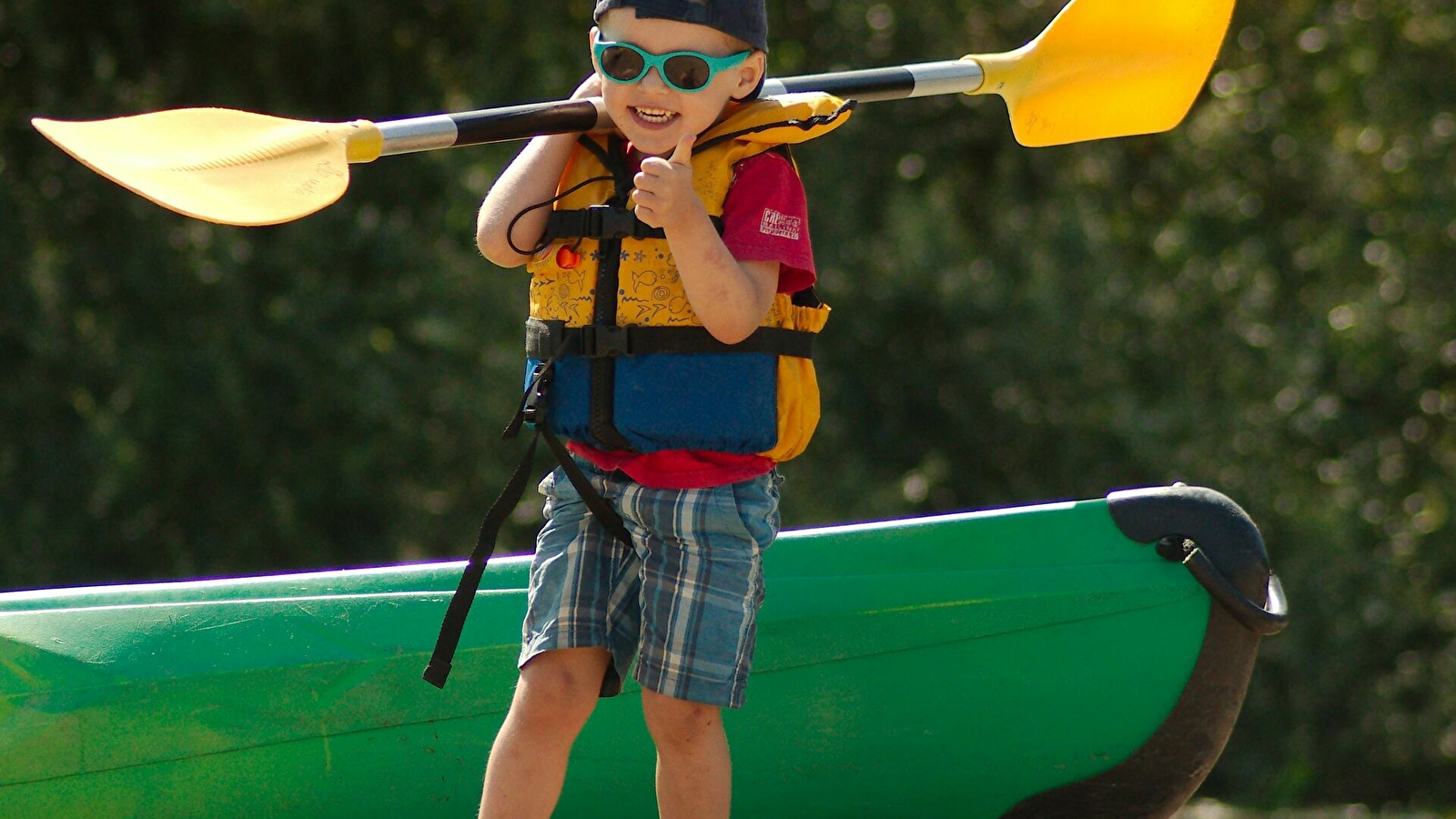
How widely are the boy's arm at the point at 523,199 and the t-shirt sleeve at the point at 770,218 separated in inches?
9.6

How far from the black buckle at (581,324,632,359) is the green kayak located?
678 millimetres

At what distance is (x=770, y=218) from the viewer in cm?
213

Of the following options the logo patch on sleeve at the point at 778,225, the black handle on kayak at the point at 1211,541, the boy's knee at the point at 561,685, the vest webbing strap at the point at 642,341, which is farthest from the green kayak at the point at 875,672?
the logo patch on sleeve at the point at 778,225

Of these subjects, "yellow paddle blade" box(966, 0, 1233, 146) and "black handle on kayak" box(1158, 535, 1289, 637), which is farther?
"yellow paddle blade" box(966, 0, 1233, 146)

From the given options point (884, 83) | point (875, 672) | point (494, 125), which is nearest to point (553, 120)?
point (494, 125)

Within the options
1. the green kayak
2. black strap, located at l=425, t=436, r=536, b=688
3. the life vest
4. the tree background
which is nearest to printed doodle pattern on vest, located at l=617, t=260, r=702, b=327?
the life vest

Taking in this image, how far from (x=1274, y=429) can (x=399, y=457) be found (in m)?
3.32

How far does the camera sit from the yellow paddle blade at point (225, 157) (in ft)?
6.87

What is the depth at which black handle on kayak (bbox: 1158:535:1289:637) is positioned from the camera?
2.62 meters

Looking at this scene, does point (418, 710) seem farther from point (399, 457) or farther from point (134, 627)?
point (399, 457)

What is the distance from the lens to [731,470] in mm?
2176

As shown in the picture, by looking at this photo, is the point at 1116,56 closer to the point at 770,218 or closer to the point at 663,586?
the point at 770,218

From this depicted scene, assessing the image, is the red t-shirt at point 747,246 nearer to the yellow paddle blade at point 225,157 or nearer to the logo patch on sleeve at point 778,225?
the logo patch on sleeve at point 778,225

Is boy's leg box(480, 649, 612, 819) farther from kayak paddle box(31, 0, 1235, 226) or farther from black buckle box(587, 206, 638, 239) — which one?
kayak paddle box(31, 0, 1235, 226)
